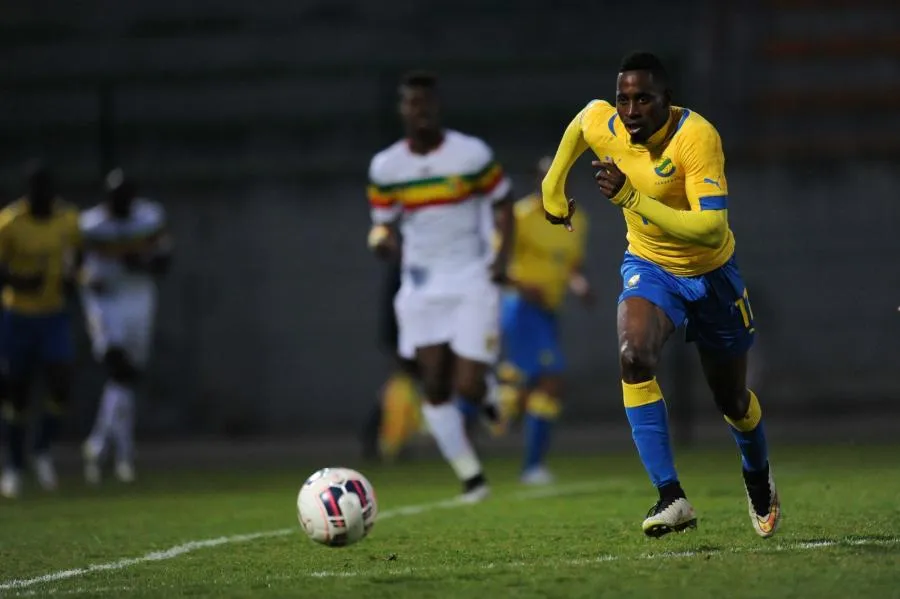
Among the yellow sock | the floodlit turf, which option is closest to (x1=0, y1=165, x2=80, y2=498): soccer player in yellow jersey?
the floodlit turf

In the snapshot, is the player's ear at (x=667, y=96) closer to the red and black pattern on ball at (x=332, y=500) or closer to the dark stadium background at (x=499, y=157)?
the red and black pattern on ball at (x=332, y=500)

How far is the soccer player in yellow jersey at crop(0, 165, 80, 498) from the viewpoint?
528 inches

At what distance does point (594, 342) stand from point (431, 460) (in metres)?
3.10

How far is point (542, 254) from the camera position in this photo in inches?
505

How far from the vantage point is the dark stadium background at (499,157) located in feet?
56.5

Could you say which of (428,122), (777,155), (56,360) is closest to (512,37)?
(777,155)

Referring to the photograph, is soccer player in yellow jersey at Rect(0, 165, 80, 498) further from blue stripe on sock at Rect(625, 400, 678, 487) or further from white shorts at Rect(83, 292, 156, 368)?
blue stripe on sock at Rect(625, 400, 678, 487)

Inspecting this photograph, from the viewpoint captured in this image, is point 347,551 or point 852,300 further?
point 852,300

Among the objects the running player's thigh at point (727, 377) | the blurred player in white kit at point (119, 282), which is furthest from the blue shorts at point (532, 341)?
the running player's thigh at point (727, 377)

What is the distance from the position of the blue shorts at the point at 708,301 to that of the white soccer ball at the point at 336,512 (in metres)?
1.40

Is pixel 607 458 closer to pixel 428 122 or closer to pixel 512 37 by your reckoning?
pixel 428 122

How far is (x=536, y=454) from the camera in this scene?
39.3 feet

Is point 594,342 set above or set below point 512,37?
below

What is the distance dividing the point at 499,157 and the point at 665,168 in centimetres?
1110
